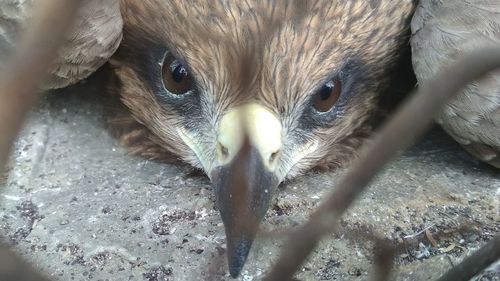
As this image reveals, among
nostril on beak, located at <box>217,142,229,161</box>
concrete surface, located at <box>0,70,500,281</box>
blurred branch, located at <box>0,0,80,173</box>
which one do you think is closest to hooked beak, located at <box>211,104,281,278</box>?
nostril on beak, located at <box>217,142,229,161</box>

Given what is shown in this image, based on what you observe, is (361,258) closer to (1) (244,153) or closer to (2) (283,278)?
(1) (244,153)

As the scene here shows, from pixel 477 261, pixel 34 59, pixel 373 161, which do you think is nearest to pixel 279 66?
pixel 477 261

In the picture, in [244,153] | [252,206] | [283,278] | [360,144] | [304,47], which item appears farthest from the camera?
[360,144]

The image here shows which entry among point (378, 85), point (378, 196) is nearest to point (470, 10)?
point (378, 85)

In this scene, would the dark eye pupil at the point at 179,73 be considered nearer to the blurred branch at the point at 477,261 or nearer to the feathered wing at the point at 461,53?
the feathered wing at the point at 461,53

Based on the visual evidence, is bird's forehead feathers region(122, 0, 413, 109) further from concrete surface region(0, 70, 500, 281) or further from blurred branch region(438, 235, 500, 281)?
blurred branch region(438, 235, 500, 281)

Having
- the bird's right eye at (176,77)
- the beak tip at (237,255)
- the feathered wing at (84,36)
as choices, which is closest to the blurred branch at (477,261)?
the beak tip at (237,255)

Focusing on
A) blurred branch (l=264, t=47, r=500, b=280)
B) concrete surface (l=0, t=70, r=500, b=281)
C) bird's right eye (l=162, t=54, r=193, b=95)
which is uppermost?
blurred branch (l=264, t=47, r=500, b=280)

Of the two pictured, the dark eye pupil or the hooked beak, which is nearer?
the hooked beak
